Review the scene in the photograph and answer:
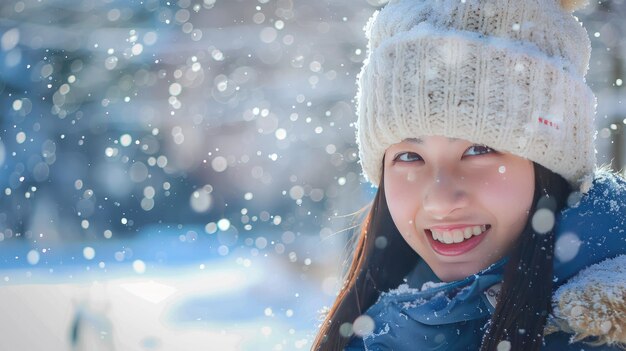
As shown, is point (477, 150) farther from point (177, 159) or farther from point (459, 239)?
point (177, 159)

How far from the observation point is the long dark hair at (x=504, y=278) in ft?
5.33

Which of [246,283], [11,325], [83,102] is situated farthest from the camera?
[83,102]

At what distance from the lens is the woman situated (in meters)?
1.66

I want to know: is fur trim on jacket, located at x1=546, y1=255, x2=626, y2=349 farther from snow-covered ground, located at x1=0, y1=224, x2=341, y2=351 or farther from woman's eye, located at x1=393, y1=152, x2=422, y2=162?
snow-covered ground, located at x1=0, y1=224, x2=341, y2=351

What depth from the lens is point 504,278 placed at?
1687 millimetres

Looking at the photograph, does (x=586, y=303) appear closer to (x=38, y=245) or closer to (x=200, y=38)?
(x=200, y=38)

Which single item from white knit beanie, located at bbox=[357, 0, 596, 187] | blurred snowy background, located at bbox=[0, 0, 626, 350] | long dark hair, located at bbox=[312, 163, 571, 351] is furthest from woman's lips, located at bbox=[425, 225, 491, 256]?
blurred snowy background, located at bbox=[0, 0, 626, 350]

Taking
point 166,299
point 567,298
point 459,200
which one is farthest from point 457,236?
point 166,299

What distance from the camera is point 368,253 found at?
88.7 inches

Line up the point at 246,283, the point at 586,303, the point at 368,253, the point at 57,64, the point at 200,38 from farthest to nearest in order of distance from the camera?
the point at 57,64
the point at 200,38
the point at 246,283
the point at 368,253
the point at 586,303

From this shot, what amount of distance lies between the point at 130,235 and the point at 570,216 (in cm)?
1325

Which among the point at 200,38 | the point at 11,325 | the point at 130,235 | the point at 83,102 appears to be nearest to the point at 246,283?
the point at 11,325

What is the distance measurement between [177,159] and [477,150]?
44.7ft

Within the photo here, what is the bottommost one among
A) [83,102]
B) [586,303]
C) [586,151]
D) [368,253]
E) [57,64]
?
[83,102]
